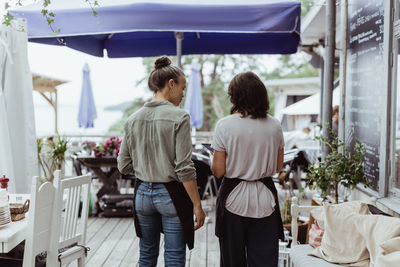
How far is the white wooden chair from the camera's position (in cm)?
236

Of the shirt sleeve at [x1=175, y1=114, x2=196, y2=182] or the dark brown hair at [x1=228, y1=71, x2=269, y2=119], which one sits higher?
the dark brown hair at [x1=228, y1=71, x2=269, y2=119]

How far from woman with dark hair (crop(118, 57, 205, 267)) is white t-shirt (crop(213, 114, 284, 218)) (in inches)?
8.3

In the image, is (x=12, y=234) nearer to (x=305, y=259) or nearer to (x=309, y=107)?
(x=305, y=259)

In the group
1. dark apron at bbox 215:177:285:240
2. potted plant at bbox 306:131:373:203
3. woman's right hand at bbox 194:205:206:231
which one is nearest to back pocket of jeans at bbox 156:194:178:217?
woman's right hand at bbox 194:205:206:231

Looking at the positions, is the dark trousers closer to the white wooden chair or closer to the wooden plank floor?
the white wooden chair

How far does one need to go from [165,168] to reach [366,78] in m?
2.39

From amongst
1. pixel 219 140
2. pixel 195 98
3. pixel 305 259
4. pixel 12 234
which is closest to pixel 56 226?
pixel 12 234

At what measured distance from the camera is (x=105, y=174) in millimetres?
6223

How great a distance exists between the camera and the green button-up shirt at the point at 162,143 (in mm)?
2195

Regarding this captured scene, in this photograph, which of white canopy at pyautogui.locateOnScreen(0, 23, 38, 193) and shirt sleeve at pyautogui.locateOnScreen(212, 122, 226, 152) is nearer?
shirt sleeve at pyautogui.locateOnScreen(212, 122, 226, 152)

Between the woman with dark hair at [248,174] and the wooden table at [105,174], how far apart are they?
3713mm

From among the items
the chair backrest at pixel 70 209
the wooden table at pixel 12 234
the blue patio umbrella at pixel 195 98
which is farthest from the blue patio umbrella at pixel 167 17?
the blue patio umbrella at pixel 195 98

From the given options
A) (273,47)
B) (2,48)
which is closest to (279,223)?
(2,48)

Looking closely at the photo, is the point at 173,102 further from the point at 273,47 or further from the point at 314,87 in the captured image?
the point at 314,87
